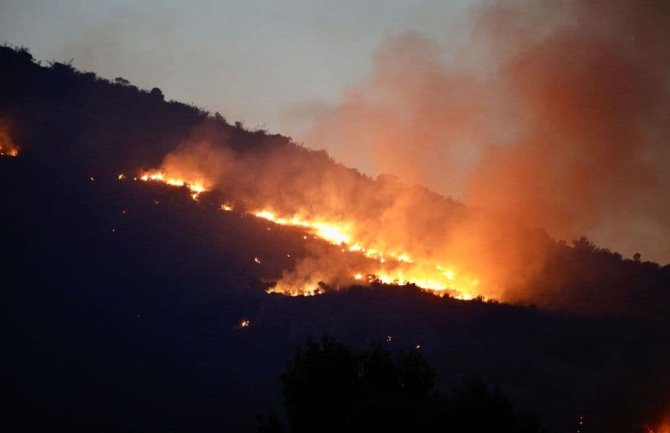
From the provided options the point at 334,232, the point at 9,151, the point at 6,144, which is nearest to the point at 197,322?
the point at 334,232

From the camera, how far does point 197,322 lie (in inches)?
1265

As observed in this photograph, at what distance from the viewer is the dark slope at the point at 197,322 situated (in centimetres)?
2666

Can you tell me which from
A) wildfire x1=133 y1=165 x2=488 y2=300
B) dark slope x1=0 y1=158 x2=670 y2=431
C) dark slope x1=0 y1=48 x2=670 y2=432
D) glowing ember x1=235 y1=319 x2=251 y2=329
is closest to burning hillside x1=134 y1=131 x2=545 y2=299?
wildfire x1=133 y1=165 x2=488 y2=300

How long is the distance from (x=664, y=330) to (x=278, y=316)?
20.3 metres

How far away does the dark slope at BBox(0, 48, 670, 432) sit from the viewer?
26.7 meters

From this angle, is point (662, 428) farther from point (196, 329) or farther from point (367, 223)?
point (367, 223)

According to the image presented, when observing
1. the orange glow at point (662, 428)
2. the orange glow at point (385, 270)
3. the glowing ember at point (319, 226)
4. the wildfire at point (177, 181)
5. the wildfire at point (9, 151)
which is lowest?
the orange glow at point (662, 428)

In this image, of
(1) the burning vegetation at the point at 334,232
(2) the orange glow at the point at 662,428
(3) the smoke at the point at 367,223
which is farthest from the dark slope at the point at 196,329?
(3) the smoke at the point at 367,223

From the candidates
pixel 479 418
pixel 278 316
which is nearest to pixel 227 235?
pixel 278 316

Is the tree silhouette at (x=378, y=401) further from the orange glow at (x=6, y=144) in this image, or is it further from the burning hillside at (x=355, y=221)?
the orange glow at (x=6, y=144)

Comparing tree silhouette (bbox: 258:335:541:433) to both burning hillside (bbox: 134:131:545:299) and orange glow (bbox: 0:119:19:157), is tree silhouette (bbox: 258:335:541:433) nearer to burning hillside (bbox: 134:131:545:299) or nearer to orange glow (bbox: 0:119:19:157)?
burning hillside (bbox: 134:131:545:299)

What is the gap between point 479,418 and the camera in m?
15.6

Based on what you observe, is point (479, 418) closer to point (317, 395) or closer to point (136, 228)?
point (317, 395)

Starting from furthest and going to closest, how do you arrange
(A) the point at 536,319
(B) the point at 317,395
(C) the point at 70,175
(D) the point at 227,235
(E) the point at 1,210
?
(C) the point at 70,175 → (D) the point at 227,235 → (E) the point at 1,210 → (A) the point at 536,319 → (B) the point at 317,395
